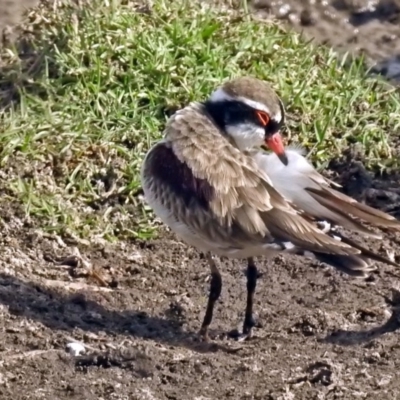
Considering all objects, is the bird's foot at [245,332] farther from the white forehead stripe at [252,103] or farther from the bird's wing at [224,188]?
the white forehead stripe at [252,103]

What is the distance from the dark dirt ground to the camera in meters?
5.90

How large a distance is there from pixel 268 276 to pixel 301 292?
0.31m

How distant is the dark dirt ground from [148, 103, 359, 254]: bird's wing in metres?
0.60

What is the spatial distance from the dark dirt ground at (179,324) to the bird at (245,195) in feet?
0.98

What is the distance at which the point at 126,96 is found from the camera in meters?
8.72

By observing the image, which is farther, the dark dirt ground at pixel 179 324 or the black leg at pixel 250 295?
the black leg at pixel 250 295

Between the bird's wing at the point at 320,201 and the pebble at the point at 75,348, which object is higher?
the bird's wing at the point at 320,201

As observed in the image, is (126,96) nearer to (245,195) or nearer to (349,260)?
(245,195)

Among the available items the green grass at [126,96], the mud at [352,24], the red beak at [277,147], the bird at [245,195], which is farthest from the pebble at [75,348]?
the mud at [352,24]

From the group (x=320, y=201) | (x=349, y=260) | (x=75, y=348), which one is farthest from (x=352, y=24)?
(x=75, y=348)

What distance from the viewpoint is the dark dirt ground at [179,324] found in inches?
232

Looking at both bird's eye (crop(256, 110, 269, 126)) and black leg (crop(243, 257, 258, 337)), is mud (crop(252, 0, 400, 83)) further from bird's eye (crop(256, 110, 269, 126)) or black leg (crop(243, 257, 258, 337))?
black leg (crop(243, 257, 258, 337))

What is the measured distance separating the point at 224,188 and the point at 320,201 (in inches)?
23.2

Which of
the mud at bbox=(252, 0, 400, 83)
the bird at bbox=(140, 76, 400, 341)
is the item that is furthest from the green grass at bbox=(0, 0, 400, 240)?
the bird at bbox=(140, 76, 400, 341)
